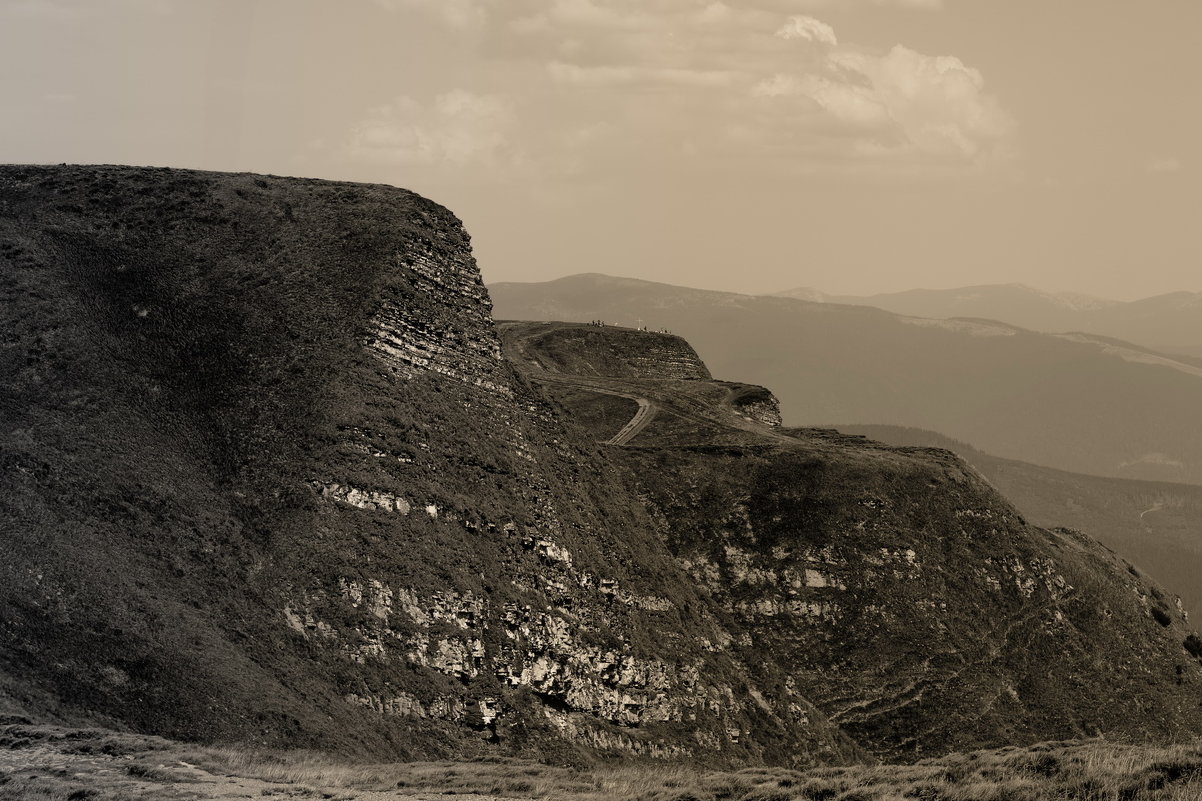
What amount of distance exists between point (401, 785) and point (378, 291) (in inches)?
1548

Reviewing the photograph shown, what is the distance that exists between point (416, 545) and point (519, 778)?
20.8m

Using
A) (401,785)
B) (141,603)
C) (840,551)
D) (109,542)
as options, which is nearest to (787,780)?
(401,785)

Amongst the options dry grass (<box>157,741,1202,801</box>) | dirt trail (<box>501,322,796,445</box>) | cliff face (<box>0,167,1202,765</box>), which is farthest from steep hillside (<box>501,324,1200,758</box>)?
dry grass (<box>157,741,1202,801</box>)

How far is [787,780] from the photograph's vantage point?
35.6 m

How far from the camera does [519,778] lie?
38125 millimetres

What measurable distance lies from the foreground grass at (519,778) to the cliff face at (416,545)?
4.33 m

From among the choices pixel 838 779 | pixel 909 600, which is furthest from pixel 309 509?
pixel 909 600

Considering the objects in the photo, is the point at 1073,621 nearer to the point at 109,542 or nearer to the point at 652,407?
the point at 652,407

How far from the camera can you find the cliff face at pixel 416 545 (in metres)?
47.0

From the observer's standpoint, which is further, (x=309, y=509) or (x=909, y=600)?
(x=909, y=600)

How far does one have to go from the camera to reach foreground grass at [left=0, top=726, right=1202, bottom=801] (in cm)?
2886

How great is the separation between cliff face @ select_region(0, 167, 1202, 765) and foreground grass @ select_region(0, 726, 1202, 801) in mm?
4327

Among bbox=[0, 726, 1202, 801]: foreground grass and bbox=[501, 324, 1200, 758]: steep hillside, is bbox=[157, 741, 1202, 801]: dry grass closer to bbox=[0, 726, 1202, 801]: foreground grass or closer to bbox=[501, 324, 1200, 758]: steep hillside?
bbox=[0, 726, 1202, 801]: foreground grass

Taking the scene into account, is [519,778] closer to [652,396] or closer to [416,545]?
[416,545]
